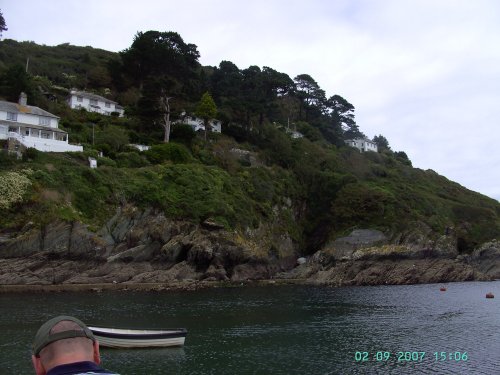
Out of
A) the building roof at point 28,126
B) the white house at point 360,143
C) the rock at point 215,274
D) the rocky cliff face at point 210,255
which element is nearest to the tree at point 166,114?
the building roof at point 28,126

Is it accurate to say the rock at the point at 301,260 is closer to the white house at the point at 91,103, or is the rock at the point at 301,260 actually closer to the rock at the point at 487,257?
the rock at the point at 487,257

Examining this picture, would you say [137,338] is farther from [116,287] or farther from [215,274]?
[215,274]

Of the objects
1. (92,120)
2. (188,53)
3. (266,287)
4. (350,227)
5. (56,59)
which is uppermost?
(56,59)

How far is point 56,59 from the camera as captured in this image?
434 ft

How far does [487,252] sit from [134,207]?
64.6 meters

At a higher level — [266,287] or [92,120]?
[92,120]

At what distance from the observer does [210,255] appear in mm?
66938

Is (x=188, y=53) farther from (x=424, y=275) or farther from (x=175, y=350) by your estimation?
(x=175, y=350)

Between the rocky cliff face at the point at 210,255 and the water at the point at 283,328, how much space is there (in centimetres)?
651

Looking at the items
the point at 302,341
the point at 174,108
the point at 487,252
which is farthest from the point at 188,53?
the point at 302,341

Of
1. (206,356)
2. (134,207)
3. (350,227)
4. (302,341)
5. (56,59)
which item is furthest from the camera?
(56,59)

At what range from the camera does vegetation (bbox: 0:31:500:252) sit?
205 feet

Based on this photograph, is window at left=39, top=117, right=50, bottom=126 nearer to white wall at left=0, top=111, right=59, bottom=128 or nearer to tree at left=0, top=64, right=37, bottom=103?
white wall at left=0, top=111, right=59, bottom=128

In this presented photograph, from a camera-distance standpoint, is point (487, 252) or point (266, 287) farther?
point (487, 252)
